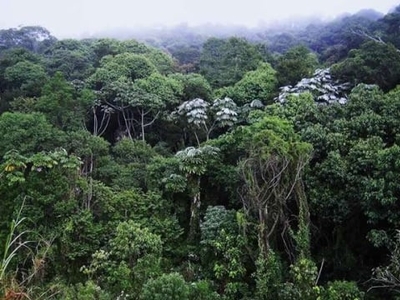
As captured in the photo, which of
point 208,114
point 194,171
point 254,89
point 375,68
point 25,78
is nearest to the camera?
point 194,171

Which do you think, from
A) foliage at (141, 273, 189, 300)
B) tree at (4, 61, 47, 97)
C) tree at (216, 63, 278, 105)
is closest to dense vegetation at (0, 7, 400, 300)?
foliage at (141, 273, 189, 300)

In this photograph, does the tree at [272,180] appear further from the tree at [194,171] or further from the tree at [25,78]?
the tree at [25,78]

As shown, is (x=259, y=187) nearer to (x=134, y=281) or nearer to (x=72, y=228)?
(x=134, y=281)

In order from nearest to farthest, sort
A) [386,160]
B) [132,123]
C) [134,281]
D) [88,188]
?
[386,160] → [134,281] → [88,188] → [132,123]

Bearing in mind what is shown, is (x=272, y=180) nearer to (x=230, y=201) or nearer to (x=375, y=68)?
(x=230, y=201)

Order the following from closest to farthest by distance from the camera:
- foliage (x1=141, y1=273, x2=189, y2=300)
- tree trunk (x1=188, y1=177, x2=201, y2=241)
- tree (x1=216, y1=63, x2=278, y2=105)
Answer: foliage (x1=141, y1=273, x2=189, y2=300) < tree trunk (x1=188, y1=177, x2=201, y2=241) < tree (x1=216, y1=63, x2=278, y2=105)

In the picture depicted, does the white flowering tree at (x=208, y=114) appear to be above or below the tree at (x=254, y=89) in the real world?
below

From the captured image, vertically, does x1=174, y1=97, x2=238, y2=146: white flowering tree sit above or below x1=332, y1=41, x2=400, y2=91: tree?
below

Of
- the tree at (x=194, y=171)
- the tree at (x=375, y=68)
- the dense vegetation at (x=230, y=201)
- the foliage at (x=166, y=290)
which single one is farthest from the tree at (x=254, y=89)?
the foliage at (x=166, y=290)

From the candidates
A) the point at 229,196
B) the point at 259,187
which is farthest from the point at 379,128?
the point at 229,196

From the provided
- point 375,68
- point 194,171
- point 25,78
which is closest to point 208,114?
point 194,171

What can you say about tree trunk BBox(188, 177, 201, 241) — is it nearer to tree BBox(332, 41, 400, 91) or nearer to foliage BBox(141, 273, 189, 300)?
foliage BBox(141, 273, 189, 300)
